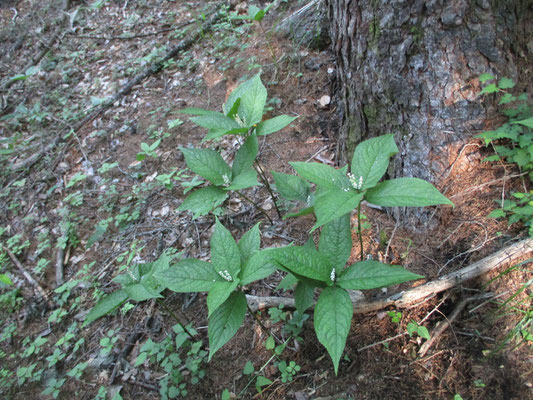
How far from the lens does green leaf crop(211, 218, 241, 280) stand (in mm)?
1621

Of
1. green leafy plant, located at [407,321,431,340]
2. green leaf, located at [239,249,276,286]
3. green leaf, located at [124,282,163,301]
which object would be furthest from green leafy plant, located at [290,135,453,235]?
green leaf, located at [124,282,163,301]

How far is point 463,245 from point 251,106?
1.48m

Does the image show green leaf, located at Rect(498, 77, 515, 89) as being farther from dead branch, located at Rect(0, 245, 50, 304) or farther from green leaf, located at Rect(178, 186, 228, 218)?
dead branch, located at Rect(0, 245, 50, 304)

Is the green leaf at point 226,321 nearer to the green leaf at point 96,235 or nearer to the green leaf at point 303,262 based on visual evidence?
the green leaf at point 303,262

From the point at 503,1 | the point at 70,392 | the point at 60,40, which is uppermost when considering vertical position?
the point at 60,40

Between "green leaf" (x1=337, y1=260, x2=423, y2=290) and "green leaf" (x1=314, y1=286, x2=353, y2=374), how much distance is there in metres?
0.05

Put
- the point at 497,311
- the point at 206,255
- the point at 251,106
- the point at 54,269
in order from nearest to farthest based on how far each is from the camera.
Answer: the point at 497,311 → the point at 251,106 → the point at 206,255 → the point at 54,269

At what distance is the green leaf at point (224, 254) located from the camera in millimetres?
1621

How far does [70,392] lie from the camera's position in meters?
2.13

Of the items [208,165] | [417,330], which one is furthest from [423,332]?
[208,165]

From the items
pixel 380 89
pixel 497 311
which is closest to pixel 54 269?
pixel 380 89

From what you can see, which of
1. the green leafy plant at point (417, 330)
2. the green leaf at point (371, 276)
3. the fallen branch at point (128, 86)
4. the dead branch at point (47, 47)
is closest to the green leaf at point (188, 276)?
the green leaf at point (371, 276)

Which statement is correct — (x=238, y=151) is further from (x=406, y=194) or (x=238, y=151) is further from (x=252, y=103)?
(x=406, y=194)

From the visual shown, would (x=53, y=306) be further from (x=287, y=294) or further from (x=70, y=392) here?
(x=287, y=294)
